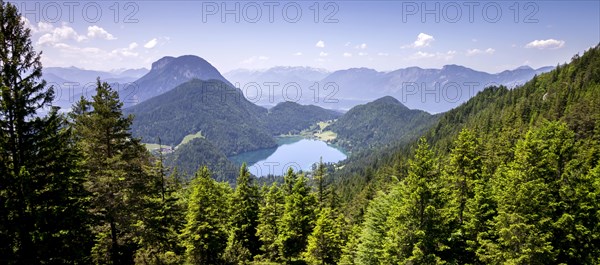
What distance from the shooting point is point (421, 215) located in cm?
1981

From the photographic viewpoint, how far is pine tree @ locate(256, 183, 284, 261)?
34.1 meters

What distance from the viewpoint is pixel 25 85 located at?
14000mm

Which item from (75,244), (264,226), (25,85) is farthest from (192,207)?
(25,85)

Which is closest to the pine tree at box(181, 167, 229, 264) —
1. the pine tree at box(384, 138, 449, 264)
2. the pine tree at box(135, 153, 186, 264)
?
the pine tree at box(135, 153, 186, 264)

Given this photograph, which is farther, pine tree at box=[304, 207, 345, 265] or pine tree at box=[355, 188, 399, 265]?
pine tree at box=[304, 207, 345, 265]

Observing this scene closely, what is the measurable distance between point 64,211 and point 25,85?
5.83 metres

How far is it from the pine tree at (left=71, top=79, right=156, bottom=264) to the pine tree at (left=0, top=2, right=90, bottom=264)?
4.01 m

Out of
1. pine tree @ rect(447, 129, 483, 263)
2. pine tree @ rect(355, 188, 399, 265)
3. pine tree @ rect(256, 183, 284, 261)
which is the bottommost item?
pine tree @ rect(256, 183, 284, 261)

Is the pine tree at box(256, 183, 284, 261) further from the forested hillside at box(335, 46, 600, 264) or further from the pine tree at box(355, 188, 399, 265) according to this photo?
the pine tree at box(355, 188, 399, 265)

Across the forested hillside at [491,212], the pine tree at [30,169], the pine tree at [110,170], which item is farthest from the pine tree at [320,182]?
the pine tree at [30,169]

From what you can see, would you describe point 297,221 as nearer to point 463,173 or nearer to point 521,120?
point 463,173

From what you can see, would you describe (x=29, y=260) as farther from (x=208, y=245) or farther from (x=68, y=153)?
(x=208, y=245)

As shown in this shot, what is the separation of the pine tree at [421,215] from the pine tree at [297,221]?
12180 mm

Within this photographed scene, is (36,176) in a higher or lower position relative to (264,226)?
higher
